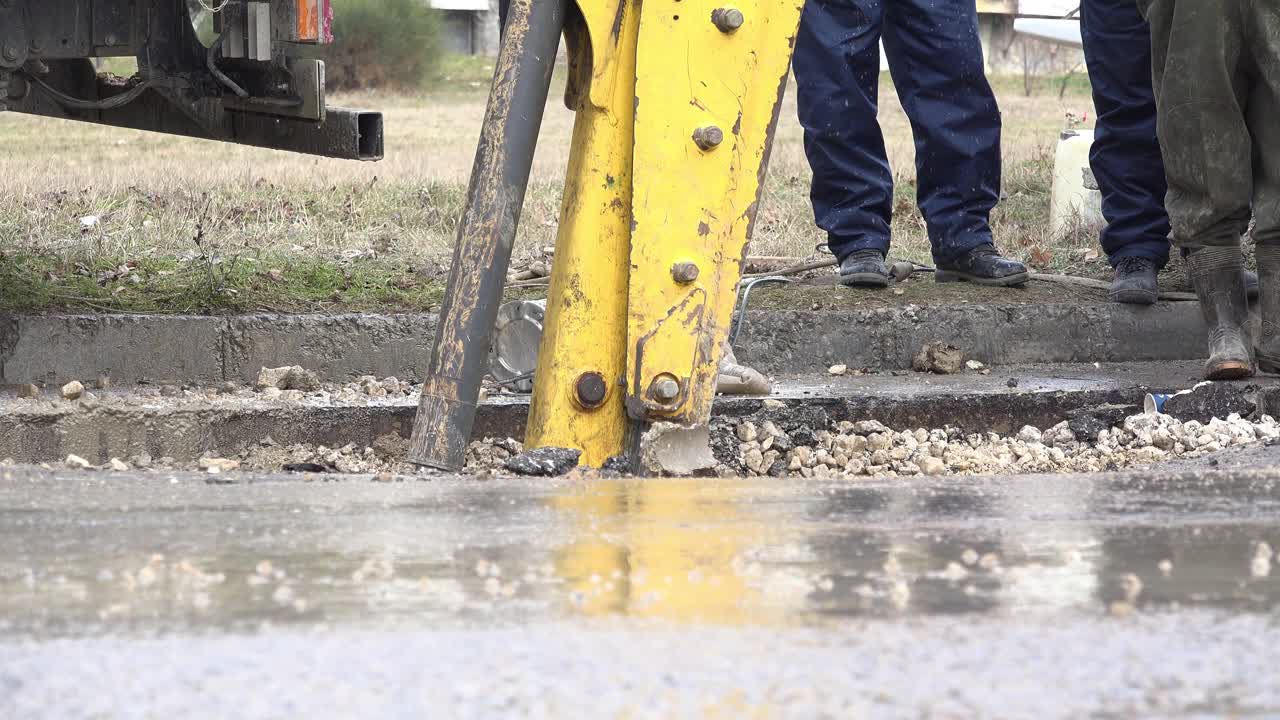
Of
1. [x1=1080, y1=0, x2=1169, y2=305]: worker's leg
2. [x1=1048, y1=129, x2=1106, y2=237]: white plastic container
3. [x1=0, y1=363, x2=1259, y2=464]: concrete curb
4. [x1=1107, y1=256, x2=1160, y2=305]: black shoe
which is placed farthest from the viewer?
[x1=1048, y1=129, x2=1106, y2=237]: white plastic container

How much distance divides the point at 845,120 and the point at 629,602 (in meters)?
3.47

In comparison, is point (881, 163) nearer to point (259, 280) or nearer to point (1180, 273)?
point (1180, 273)

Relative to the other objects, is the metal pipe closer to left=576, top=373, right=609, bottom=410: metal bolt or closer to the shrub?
left=576, top=373, right=609, bottom=410: metal bolt

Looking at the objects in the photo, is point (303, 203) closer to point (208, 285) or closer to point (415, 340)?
point (208, 285)

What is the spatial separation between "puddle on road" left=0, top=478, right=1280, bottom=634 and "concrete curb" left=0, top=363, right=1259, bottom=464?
4.63 feet

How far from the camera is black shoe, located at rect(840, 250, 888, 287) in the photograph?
5320 millimetres

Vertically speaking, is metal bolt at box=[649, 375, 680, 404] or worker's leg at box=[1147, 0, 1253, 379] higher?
worker's leg at box=[1147, 0, 1253, 379]

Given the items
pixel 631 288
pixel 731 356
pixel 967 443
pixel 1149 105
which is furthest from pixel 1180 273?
pixel 631 288

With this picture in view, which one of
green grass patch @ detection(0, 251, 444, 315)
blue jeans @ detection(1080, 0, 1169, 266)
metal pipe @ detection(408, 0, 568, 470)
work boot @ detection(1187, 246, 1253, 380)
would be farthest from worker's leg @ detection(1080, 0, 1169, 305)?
metal pipe @ detection(408, 0, 568, 470)

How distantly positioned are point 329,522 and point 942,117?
3.29 metres

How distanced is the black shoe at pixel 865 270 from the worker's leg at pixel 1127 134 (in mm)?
779

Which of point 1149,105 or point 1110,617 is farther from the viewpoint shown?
point 1149,105

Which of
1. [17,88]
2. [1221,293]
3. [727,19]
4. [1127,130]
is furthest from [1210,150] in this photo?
[17,88]

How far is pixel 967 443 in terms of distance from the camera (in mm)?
4402
